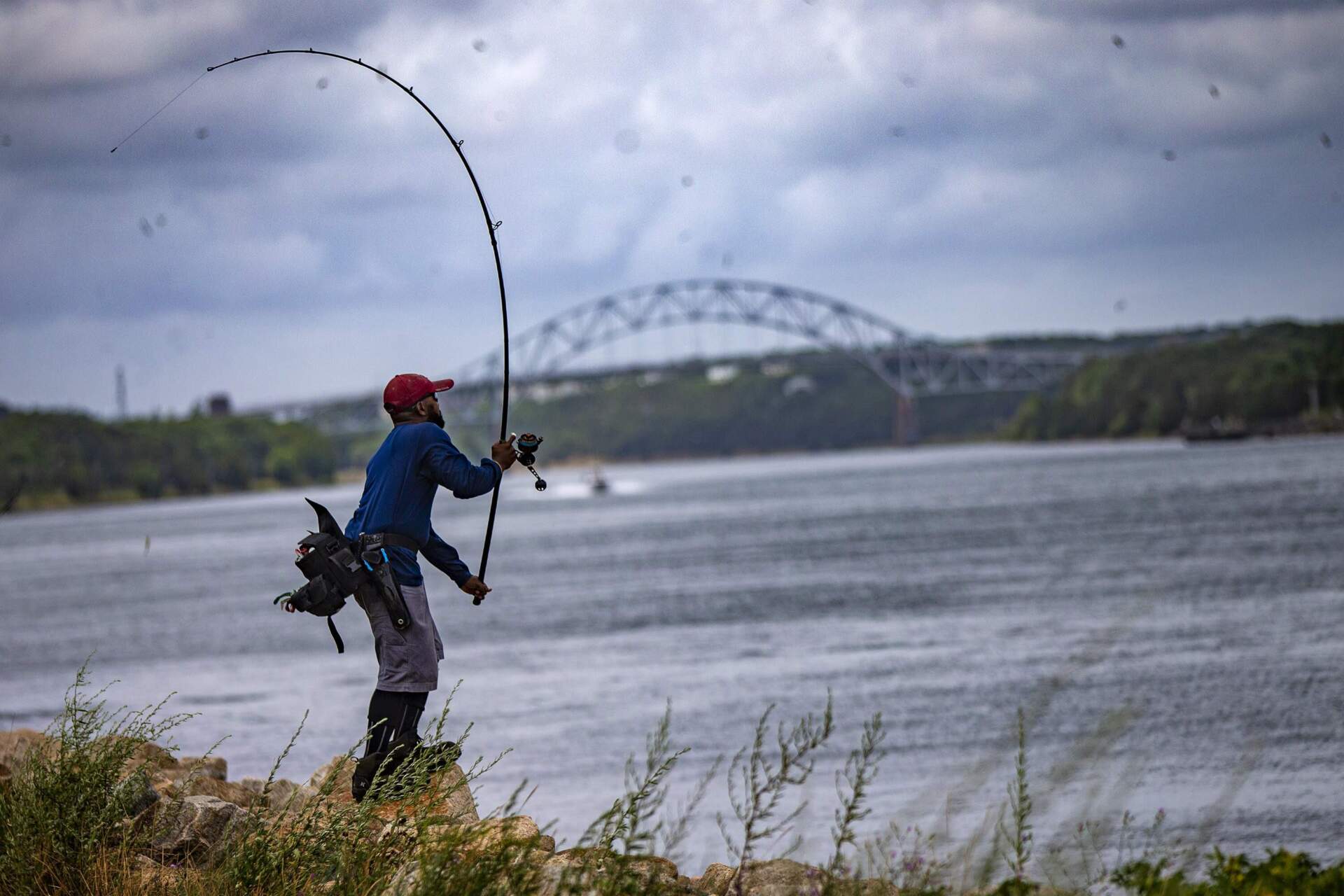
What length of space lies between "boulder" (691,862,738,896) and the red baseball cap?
7.55 ft

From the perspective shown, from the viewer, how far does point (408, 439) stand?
6.47m

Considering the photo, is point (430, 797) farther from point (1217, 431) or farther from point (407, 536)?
point (1217, 431)

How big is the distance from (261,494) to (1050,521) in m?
154

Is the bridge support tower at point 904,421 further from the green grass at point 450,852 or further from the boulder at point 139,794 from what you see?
the green grass at point 450,852

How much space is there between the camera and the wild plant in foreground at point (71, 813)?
588 cm

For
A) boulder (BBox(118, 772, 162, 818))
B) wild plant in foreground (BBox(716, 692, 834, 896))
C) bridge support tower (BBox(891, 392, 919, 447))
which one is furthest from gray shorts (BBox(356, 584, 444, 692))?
bridge support tower (BBox(891, 392, 919, 447))

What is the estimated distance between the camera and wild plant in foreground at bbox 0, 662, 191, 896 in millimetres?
5875

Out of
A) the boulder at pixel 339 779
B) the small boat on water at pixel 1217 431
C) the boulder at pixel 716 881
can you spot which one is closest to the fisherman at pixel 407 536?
the boulder at pixel 339 779

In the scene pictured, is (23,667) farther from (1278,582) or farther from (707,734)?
(1278,582)

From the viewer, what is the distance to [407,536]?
6.52m

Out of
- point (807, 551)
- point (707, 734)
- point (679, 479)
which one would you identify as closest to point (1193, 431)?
point (679, 479)

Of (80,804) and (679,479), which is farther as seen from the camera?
(679,479)

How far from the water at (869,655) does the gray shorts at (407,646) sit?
211 cm

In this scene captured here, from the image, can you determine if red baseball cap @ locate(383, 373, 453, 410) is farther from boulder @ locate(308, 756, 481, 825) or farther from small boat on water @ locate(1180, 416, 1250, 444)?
small boat on water @ locate(1180, 416, 1250, 444)
